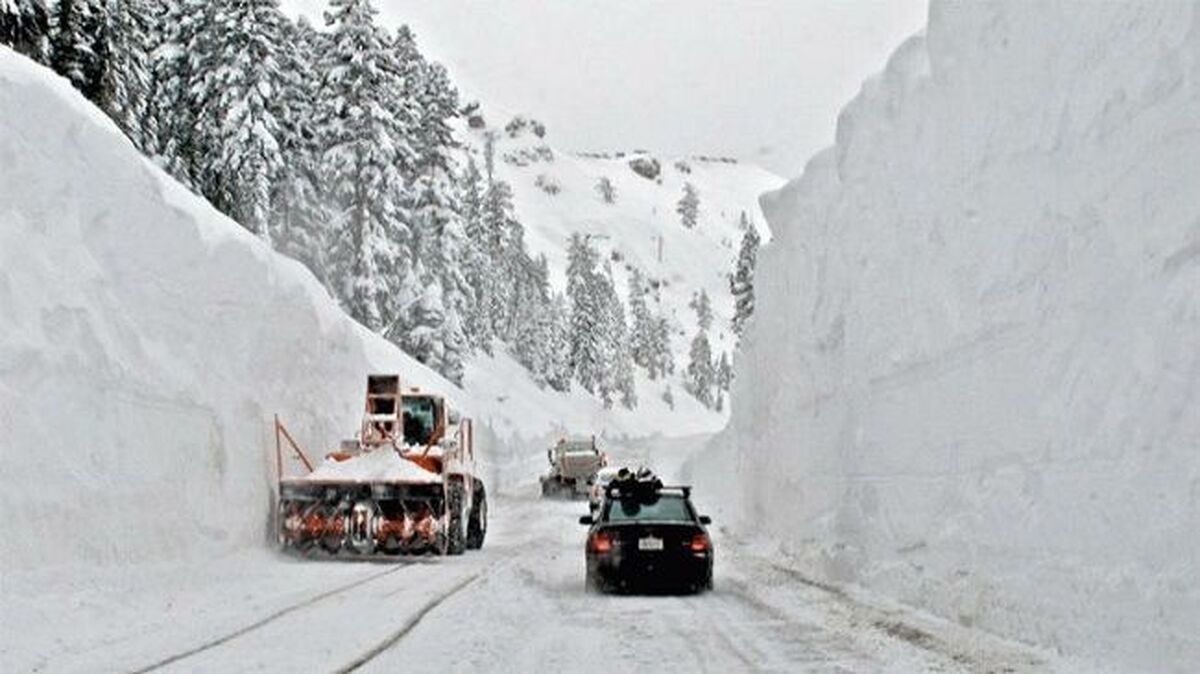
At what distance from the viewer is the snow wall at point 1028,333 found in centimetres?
920

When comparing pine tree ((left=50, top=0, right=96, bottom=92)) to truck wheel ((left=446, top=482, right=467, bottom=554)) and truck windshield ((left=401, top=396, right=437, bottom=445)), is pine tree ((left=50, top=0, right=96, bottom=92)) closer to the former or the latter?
truck windshield ((left=401, top=396, right=437, bottom=445))

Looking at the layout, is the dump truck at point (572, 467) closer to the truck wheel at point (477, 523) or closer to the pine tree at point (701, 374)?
the truck wheel at point (477, 523)

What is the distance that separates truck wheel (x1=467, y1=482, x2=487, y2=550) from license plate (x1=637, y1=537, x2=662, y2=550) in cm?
958

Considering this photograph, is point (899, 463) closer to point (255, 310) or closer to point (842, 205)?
point (842, 205)

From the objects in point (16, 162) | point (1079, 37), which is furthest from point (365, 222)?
point (1079, 37)

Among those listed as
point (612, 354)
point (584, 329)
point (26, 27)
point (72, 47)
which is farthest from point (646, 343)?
point (26, 27)

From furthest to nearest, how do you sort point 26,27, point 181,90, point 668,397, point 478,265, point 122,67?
1. point 668,397
2. point 478,265
3. point 181,90
4. point 122,67
5. point 26,27

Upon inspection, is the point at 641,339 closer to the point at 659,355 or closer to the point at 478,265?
the point at 659,355

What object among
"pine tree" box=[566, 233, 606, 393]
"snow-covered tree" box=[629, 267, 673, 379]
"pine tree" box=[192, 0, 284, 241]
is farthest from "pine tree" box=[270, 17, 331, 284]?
"snow-covered tree" box=[629, 267, 673, 379]

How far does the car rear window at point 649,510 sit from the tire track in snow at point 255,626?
3.78 m

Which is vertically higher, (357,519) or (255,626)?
(357,519)

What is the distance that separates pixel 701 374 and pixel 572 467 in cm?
13782

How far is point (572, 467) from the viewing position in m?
49.0

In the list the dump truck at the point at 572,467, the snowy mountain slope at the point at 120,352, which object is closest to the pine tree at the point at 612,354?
the dump truck at the point at 572,467
